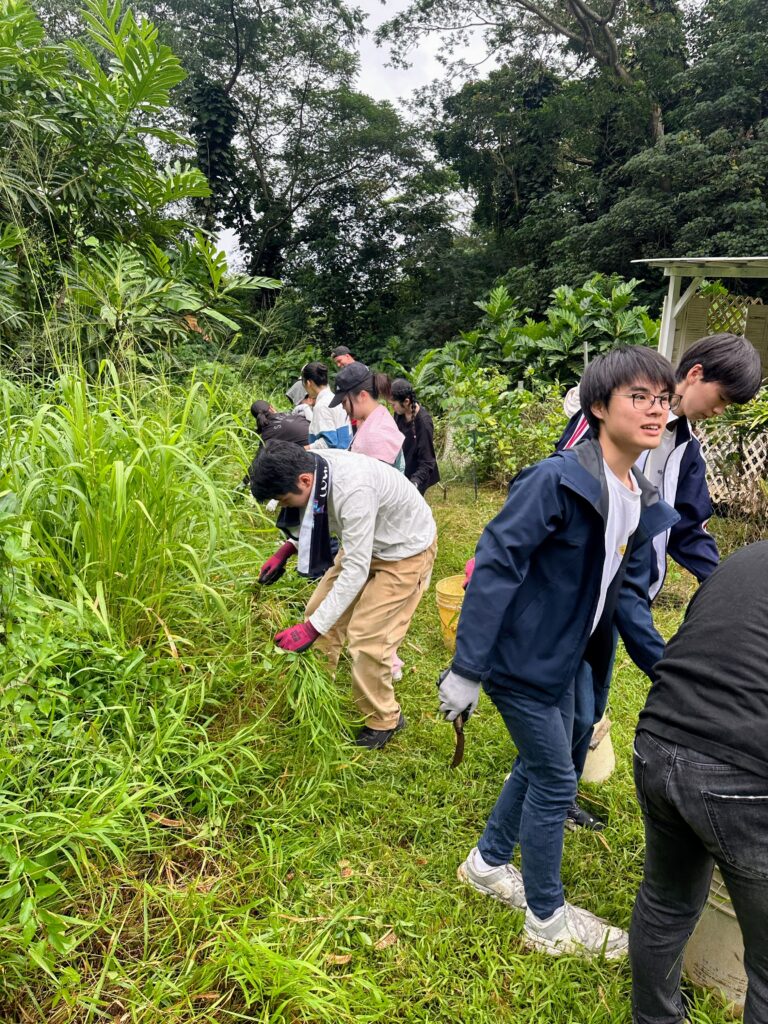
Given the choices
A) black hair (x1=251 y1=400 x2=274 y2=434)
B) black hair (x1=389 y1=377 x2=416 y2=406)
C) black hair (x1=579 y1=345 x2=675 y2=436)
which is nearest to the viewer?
black hair (x1=579 y1=345 x2=675 y2=436)

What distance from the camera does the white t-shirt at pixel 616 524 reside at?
65.2 inches

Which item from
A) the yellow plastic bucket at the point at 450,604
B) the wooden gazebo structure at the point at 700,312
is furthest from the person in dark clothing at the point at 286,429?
the wooden gazebo structure at the point at 700,312

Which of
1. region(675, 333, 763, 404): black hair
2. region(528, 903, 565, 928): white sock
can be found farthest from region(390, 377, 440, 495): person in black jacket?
region(528, 903, 565, 928): white sock

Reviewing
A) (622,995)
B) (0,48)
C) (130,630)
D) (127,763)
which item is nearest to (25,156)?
(0,48)

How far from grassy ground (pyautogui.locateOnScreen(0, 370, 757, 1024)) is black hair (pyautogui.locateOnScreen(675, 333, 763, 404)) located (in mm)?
1562

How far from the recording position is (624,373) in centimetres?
158

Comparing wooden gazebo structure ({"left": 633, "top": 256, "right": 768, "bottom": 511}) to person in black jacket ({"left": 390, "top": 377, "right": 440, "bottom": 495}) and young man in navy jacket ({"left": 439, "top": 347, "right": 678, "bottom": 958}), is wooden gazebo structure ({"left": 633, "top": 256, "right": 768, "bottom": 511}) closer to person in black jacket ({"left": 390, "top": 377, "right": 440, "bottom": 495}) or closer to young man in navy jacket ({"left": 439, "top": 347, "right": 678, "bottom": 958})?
person in black jacket ({"left": 390, "top": 377, "right": 440, "bottom": 495})

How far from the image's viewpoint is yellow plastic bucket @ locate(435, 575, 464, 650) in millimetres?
3488

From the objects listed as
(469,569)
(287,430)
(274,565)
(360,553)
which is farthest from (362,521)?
(287,430)

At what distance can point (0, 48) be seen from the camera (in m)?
3.85

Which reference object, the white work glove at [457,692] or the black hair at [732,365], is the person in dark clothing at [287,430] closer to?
A: the black hair at [732,365]

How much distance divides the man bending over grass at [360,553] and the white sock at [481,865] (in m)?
0.79

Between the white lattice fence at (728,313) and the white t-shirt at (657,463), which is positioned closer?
the white t-shirt at (657,463)

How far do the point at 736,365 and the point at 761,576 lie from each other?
3.82ft
